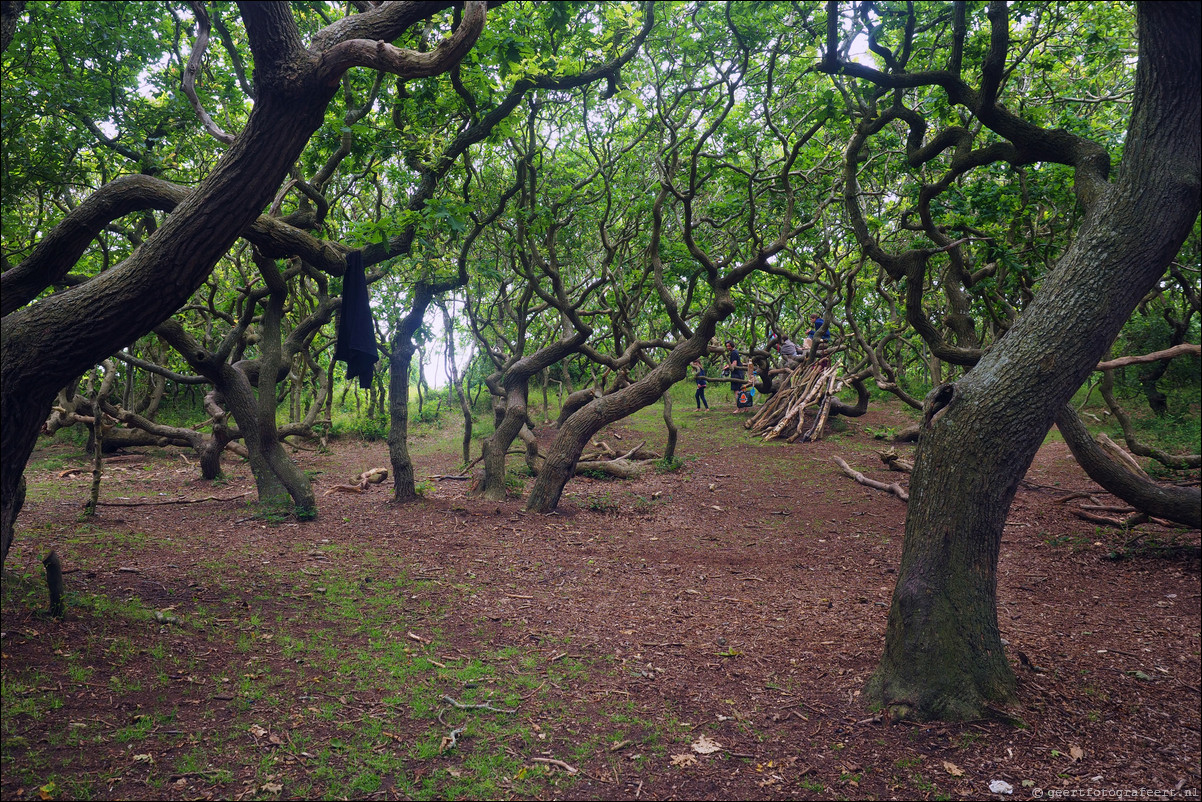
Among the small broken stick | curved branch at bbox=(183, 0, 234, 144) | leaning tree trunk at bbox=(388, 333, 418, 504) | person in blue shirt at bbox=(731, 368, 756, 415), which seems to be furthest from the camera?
person in blue shirt at bbox=(731, 368, 756, 415)

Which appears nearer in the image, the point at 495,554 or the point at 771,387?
the point at 495,554

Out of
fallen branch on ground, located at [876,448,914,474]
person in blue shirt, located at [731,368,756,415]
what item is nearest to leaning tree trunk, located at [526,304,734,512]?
fallen branch on ground, located at [876,448,914,474]

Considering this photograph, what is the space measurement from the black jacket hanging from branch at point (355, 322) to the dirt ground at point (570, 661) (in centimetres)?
222

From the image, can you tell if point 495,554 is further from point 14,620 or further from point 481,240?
point 481,240

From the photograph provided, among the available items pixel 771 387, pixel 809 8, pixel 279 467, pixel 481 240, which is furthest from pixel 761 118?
pixel 279 467

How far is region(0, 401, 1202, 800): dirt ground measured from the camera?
343cm

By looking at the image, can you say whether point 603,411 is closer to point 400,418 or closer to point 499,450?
point 499,450

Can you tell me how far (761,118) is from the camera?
35.6ft

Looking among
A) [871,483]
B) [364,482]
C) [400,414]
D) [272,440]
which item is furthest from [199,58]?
[871,483]

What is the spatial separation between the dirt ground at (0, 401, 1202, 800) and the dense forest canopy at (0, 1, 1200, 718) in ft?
1.97

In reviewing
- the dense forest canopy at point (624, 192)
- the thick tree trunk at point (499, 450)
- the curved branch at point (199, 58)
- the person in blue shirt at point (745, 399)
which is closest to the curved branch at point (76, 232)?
the dense forest canopy at point (624, 192)

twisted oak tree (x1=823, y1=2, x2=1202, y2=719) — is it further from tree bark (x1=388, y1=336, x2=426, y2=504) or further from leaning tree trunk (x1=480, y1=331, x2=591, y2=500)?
tree bark (x1=388, y1=336, x2=426, y2=504)

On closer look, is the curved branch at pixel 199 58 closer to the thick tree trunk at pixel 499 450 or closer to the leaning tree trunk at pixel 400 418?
the leaning tree trunk at pixel 400 418

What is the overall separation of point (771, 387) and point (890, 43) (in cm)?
956
